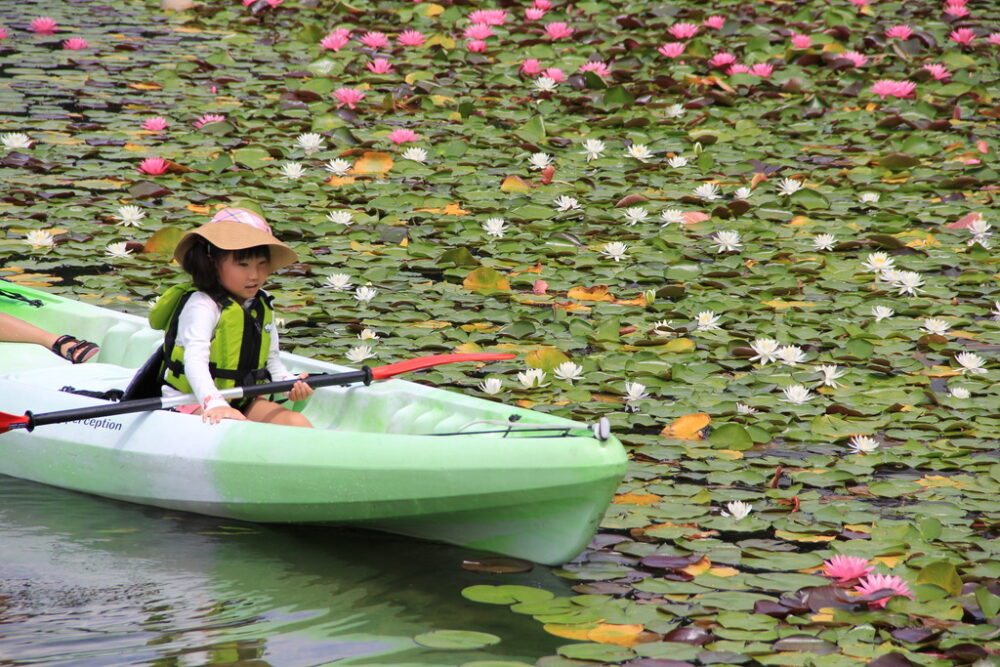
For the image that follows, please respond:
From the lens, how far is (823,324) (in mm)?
5008

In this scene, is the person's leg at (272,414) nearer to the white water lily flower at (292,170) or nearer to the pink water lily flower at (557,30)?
the white water lily flower at (292,170)

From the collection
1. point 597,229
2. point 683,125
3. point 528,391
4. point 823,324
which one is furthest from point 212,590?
point 683,125

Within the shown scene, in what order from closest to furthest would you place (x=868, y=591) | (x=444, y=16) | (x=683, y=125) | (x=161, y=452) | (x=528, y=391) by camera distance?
(x=868, y=591)
(x=161, y=452)
(x=528, y=391)
(x=683, y=125)
(x=444, y=16)

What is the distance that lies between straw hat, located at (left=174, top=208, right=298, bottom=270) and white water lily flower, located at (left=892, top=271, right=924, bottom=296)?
250 centimetres

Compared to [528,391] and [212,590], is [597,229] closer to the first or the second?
[528,391]

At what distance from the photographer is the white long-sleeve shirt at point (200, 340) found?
3.83 metres

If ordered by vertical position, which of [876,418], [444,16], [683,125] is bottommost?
[876,418]

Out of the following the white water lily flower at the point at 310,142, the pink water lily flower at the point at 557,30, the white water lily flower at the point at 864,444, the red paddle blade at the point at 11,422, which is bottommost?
the white water lily flower at the point at 864,444

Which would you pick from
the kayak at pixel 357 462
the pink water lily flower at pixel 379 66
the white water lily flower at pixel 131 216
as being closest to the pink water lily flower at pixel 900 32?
the pink water lily flower at pixel 379 66

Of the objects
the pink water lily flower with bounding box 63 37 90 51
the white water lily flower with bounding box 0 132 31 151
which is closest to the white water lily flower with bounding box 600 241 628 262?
the white water lily flower with bounding box 0 132 31 151

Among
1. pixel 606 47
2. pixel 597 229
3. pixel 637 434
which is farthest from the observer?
pixel 606 47

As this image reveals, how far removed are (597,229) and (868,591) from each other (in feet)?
10.1

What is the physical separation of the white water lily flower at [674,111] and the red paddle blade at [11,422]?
15.1ft

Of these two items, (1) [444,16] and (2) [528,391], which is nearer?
(2) [528,391]
